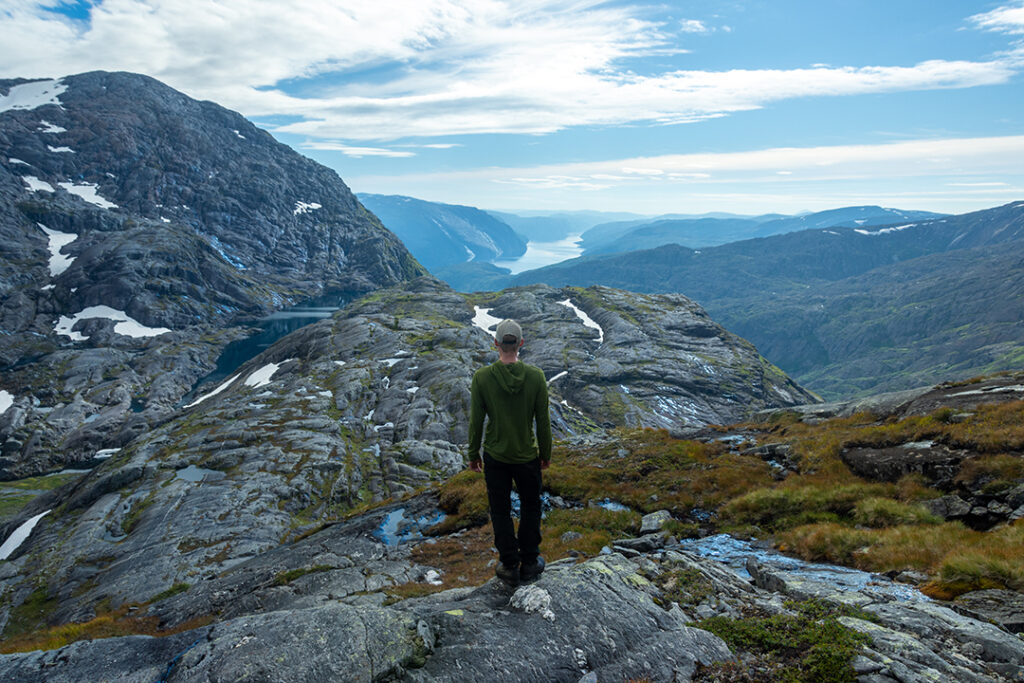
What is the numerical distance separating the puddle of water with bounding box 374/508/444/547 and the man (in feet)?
54.2

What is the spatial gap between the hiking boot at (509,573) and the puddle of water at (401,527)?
52.4ft

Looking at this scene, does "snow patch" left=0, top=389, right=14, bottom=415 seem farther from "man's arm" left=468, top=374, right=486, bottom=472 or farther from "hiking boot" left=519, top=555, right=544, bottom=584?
"hiking boot" left=519, top=555, right=544, bottom=584

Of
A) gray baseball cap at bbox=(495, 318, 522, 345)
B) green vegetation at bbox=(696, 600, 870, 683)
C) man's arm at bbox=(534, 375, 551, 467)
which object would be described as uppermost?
gray baseball cap at bbox=(495, 318, 522, 345)

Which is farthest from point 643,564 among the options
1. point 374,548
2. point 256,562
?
point 256,562

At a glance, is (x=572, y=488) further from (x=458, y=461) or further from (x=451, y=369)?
(x=451, y=369)

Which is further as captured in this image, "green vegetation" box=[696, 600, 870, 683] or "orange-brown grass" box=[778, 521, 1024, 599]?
"orange-brown grass" box=[778, 521, 1024, 599]

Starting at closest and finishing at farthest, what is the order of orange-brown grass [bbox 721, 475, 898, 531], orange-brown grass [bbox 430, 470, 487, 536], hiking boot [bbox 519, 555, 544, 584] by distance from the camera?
hiking boot [bbox 519, 555, 544, 584] < orange-brown grass [bbox 721, 475, 898, 531] < orange-brown grass [bbox 430, 470, 487, 536]

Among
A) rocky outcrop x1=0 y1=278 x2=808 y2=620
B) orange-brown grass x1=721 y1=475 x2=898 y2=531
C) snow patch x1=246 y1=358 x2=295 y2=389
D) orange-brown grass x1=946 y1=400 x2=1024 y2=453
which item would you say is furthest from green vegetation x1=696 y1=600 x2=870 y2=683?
snow patch x1=246 y1=358 x2=295 y2=389

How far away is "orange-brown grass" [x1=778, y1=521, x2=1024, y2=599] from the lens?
11.0 metres

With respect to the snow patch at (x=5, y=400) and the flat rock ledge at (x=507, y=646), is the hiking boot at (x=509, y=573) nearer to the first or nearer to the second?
the flat rock ledge at (x=507, y=646)

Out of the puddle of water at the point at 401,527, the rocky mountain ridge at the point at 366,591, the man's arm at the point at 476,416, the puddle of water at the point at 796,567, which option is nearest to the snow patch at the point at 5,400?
the rocky mountain ridge at the point at 366,591

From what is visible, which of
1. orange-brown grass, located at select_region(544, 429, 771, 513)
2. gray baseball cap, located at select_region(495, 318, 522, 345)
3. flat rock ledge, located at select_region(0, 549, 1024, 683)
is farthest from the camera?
orange-brown grass, located at select_region(544, 429, 771, 513)

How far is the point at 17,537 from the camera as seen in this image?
217 ft

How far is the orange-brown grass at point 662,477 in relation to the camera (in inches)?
923
